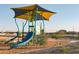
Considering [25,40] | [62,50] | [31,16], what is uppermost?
[31,16]

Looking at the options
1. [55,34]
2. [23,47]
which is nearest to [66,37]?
[55,34]

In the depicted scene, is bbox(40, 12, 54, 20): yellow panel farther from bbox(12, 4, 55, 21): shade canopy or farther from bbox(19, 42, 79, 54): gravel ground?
bbox(19, 42, 79, 54): gravel ground

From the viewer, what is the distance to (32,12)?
133 inches

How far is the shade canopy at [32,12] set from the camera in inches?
132

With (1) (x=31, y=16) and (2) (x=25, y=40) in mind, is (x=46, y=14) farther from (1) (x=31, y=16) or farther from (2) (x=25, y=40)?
(2) (x=25, y=40)

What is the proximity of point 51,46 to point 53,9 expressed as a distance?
0.53m

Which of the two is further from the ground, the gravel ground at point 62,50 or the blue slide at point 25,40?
the blue slide at point 25,40

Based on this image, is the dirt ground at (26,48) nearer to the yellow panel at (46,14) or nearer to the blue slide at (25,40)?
the blue slide at (25,40)

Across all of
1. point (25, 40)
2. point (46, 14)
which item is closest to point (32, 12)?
point (46, 14)

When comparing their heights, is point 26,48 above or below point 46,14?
below

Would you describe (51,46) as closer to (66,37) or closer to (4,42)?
(66,37)

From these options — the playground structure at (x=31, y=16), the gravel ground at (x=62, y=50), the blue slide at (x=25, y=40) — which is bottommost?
the gravel ground at (x=62, y=50)

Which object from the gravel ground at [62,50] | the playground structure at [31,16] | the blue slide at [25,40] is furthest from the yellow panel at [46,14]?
the gravel ground at [62,50]

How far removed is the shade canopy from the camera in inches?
132
